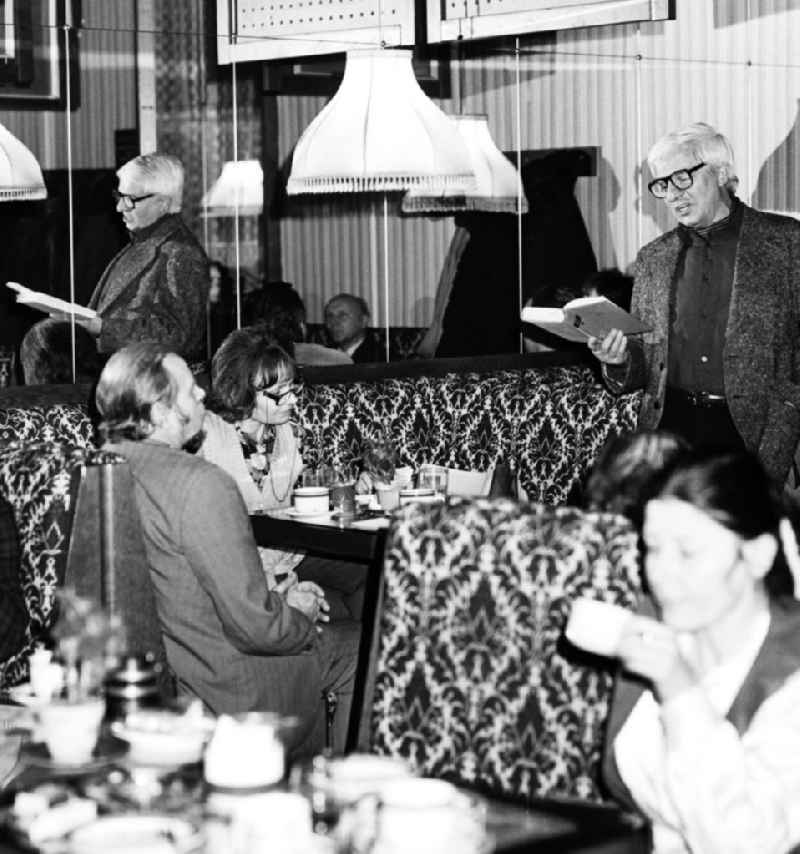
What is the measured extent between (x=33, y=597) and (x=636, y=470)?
1608 millimetres

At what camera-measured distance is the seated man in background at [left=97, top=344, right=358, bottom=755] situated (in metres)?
3.60

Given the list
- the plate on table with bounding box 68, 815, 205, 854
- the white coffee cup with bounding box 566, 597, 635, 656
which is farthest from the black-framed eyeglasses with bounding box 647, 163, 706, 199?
the plate on table with bounding box 68, 815, 205, 854

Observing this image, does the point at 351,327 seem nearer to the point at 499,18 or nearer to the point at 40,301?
the point at 499,18

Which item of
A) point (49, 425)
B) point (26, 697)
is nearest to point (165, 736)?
point (26, 697)

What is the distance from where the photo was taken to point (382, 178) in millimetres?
5598

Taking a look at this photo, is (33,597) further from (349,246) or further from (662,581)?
(349,246)

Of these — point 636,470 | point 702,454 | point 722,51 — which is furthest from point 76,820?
point 722,51

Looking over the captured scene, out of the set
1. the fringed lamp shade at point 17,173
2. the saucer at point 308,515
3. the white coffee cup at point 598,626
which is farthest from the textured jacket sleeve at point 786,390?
the white coffee cup at point 598,626

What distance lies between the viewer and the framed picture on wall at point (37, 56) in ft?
19.4

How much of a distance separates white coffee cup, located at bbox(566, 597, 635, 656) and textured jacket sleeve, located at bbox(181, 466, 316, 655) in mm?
1256

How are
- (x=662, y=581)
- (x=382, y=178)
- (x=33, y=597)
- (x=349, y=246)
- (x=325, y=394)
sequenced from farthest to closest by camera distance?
(x=349, y=246)
(x=325, y=394)
(x=382, y=178)
(x=33, y=597)
(x=662, y=581)

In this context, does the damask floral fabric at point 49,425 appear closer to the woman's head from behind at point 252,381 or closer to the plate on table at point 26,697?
the woman's head from behind at point 252,381

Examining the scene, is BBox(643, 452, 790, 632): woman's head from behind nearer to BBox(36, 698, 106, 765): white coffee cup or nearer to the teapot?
the teapot

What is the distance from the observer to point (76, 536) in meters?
3.74
